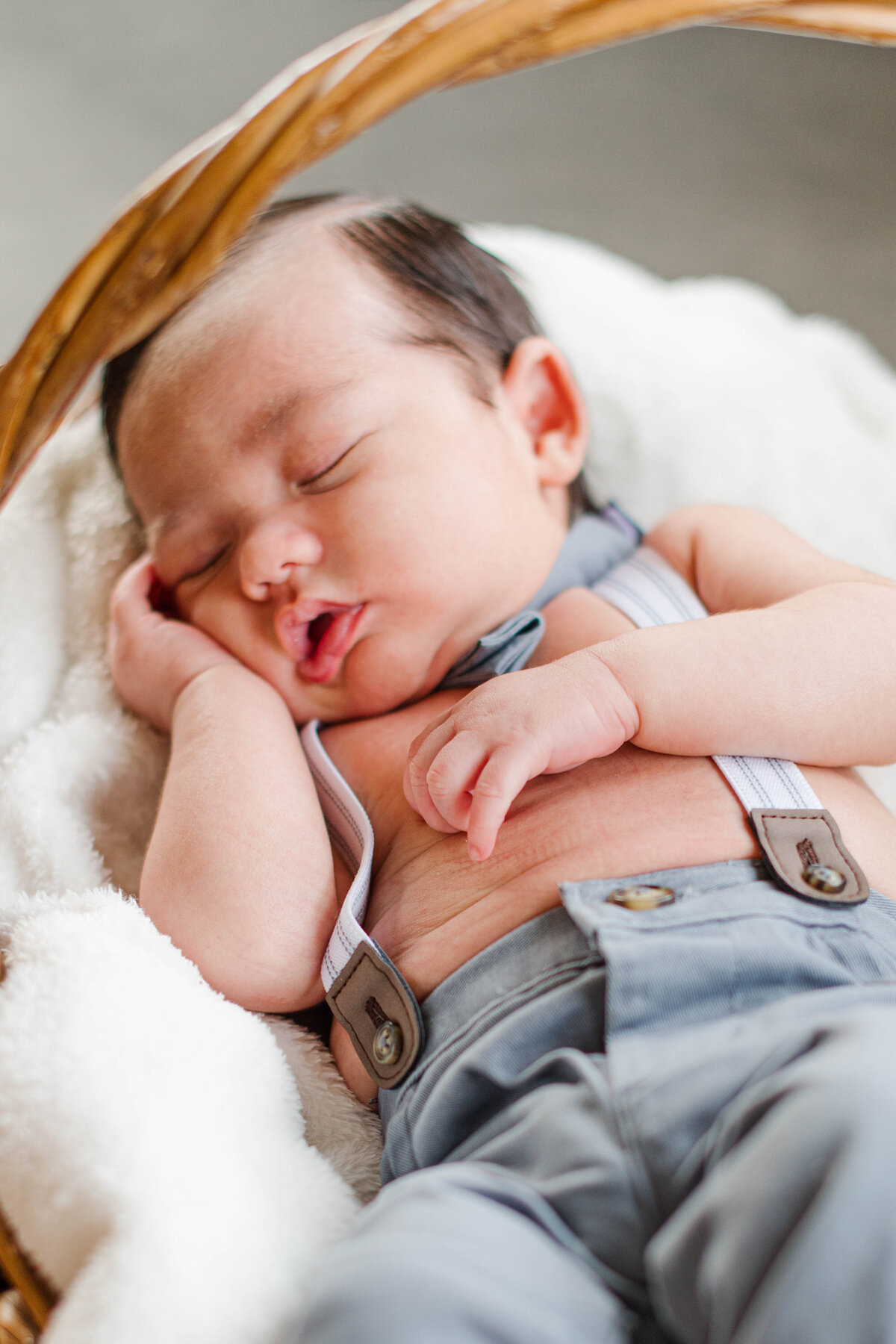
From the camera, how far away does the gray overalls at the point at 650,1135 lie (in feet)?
1.32

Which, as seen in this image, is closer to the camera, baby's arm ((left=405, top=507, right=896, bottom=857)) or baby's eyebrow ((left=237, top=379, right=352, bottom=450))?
baby's arm ((left=405, top=507, right=896, bottom=857))

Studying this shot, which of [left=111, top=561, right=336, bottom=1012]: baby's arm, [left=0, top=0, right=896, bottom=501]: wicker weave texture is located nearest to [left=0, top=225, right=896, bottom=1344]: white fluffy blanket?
[left=111, top=561, right=336, bottom=1012]: baby's arm

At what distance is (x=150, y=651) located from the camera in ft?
2.84

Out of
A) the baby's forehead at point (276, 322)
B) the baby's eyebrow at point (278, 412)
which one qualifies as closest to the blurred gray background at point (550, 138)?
the baby's forehead at point (276, 322)

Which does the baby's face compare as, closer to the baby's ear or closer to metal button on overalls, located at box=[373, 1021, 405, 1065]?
the baby's ear

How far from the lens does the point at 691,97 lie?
149 centimetres

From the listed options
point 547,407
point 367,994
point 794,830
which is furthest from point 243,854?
point 547,407

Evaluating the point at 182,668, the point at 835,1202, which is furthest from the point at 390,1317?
the point at 182,668

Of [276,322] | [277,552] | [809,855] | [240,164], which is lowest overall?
[809,855]

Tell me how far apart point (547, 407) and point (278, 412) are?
0.90 feet

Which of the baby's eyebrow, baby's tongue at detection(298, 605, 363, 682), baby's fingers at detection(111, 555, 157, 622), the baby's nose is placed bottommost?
baby's tongue at detection(298, 605, 363, 682)

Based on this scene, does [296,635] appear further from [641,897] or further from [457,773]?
[641,897]

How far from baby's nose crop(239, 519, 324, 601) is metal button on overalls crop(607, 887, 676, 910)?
33cm

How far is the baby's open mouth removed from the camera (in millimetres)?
773
